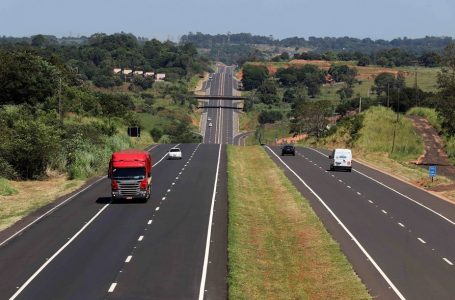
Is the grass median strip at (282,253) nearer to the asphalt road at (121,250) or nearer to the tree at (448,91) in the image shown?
the asphalt road at (121,250)

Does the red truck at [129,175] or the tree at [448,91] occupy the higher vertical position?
the tree at [448,91]

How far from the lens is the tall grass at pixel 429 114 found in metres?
116

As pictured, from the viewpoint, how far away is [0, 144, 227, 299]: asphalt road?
83.6 feet

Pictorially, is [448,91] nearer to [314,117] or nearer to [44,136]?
[44,136]

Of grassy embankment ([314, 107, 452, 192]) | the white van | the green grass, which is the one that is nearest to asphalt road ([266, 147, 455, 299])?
the white van

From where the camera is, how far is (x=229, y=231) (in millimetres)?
37188

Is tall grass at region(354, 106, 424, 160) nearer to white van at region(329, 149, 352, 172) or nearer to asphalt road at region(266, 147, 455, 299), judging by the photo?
white van at region(329, 149, 352, 172)

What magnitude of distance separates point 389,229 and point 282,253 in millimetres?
8596

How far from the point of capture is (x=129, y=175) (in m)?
46.0

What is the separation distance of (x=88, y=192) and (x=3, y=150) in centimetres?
1359

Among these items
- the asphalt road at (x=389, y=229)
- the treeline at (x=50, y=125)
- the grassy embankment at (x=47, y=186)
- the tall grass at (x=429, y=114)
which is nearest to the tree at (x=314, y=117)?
the tall grass at (x=429, y=114)

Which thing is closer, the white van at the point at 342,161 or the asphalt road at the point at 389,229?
the asphalt road at the point at 389,229

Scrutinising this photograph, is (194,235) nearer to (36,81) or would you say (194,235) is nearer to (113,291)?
(113,291)

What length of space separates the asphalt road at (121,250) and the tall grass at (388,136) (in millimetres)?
55065
